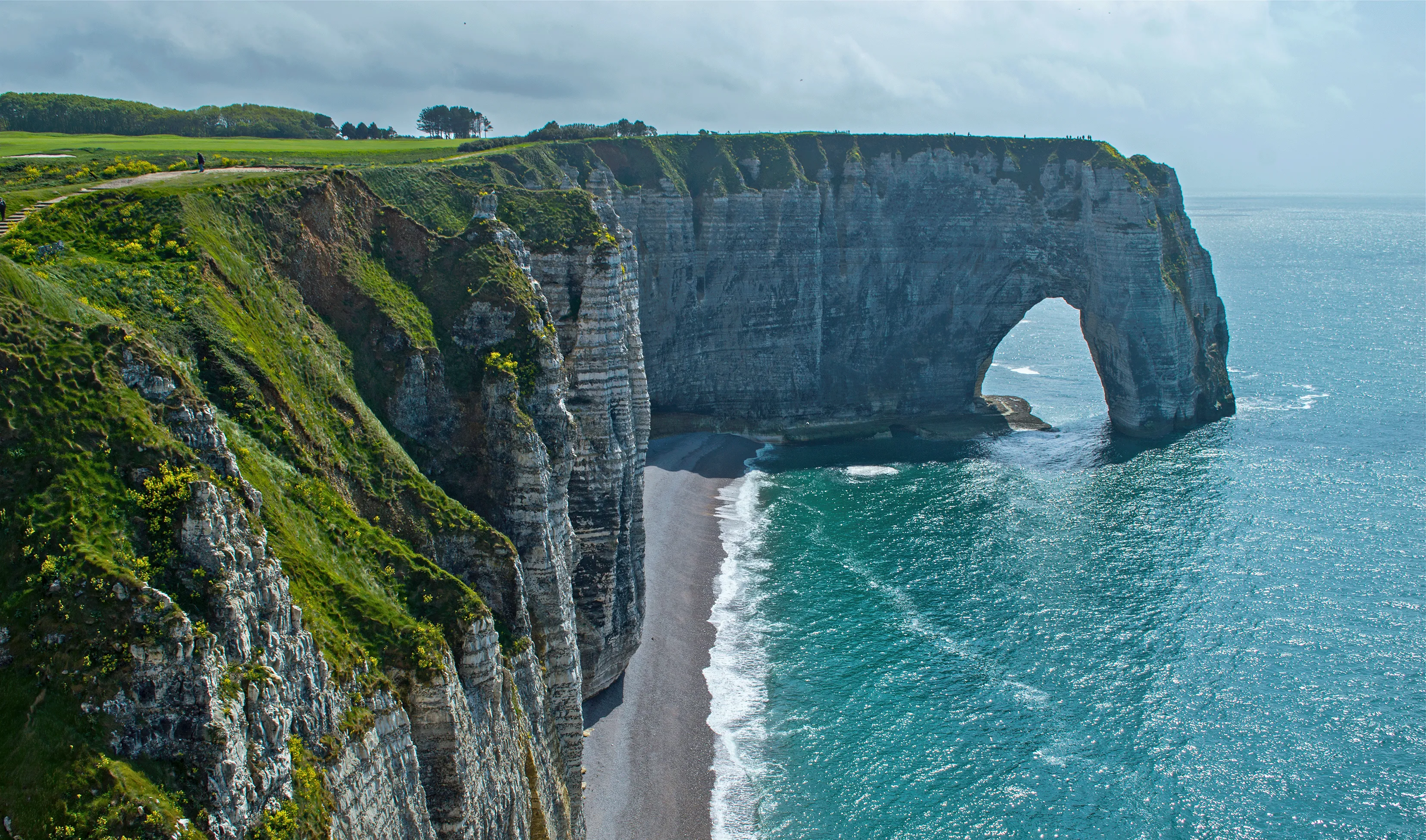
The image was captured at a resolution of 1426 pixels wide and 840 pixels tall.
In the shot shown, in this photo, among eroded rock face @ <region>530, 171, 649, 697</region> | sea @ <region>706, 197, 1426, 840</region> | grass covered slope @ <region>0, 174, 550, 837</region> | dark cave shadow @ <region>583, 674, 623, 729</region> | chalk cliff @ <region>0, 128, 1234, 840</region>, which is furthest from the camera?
dark cave shadow @ <region>583, 674, 623, 729</region>

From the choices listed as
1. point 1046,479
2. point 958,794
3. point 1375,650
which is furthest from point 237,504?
point 1046,479

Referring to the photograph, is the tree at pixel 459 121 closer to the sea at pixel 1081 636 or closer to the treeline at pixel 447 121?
the treeline at pixel 447 121

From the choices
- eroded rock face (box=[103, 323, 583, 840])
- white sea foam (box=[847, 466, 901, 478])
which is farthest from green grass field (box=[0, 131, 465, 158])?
white sea foam (box=[847, 466, 901, 478])

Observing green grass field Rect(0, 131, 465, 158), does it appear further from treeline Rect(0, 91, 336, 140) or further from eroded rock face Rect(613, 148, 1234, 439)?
eroded rock face Rect(613, 148, 1234, 439)

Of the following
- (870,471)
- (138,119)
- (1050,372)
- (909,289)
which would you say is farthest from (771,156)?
(138,119)

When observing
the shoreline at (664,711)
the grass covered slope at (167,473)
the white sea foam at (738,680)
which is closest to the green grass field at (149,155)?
the grass covered slope at (167,473)

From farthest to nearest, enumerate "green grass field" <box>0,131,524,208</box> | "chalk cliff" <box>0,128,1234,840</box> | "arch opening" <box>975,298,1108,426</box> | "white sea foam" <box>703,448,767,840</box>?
1. "arch opening" <box>975,298,1108,426</box>
2. "white sea foam" <box>703,448,767,840</box>
3. "green grass field" <box>0,131,524,208</box>
4. "chalk cliff" <box>0,128,1234,840</box>
